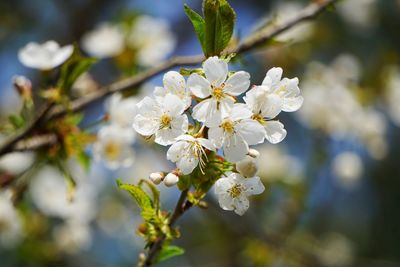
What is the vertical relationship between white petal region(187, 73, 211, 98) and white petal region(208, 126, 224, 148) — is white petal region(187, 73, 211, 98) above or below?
above

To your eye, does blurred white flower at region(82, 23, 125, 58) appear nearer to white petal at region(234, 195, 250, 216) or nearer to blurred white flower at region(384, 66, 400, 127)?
white petal at region(234, 195, 250, 216)

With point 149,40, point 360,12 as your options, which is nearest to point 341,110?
point 149,40

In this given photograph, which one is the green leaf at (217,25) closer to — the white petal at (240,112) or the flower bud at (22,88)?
the white petal at (240,112)

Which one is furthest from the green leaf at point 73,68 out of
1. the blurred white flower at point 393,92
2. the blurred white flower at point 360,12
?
the blurred white flower at point 360,12

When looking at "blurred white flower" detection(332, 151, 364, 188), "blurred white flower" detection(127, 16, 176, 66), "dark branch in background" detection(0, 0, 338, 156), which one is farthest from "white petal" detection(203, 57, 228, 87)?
"blurred white flower" detection(332, 151, 364, 188)

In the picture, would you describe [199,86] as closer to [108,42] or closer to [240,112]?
[240,112]

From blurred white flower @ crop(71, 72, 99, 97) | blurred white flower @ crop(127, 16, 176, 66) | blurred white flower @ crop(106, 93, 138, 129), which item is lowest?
blurred white flower @ crop(127, 16, 176, 66)

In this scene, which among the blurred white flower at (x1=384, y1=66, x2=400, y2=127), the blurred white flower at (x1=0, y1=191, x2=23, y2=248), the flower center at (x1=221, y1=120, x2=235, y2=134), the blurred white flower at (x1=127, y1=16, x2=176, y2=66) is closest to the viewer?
the flower center at (x1=221, y1=120, x2=235, y2=134)
